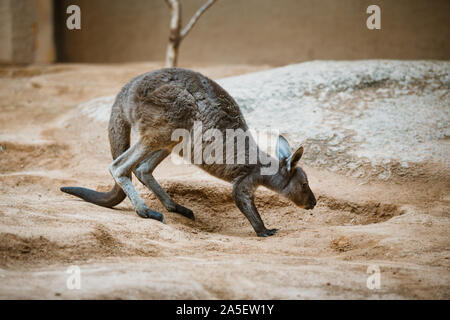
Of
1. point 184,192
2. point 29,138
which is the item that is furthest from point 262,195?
point 29,138

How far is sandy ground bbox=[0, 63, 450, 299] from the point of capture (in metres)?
2.47

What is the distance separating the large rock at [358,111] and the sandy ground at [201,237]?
0.90 ft

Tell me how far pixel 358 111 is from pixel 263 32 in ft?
19.2

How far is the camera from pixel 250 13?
11477 millimetres

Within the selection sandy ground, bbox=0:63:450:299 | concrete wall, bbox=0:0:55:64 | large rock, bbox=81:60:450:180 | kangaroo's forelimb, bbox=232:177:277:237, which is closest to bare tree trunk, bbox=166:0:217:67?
large rock, bbox=81:60:450:180

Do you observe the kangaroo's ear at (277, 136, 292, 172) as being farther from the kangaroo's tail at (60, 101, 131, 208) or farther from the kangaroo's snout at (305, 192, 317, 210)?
the kangaroo's tail at (60, 101, 131, 208)

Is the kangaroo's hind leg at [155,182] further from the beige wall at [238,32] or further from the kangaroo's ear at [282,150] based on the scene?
the beige wall at [238,32]

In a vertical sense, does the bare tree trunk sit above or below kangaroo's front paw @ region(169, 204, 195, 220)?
above

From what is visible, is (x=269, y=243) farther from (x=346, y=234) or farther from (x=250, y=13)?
(x=250, y=13)

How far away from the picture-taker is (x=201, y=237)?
3889 mm

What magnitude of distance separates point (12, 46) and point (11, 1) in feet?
3.22

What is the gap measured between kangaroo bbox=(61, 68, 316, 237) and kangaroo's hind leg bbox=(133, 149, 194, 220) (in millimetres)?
10

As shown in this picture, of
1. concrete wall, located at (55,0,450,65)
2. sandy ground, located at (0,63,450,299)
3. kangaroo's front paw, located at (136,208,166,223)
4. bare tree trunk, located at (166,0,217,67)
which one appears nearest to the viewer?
sandy ground, located at (0,63,450,299)

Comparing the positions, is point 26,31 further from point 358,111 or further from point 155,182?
point 358,111
